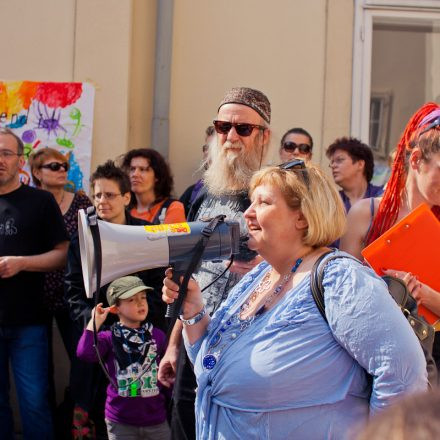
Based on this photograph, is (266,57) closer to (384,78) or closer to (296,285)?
(384,78)

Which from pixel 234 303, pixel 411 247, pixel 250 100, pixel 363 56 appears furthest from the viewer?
pixel 363 56

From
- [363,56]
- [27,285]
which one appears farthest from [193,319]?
[363,56]

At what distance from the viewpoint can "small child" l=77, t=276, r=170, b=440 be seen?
3.99 meters

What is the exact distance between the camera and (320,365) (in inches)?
82.7

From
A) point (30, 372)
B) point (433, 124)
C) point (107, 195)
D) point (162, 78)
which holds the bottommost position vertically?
point (30, 372)

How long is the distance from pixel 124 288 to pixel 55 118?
2.19 m

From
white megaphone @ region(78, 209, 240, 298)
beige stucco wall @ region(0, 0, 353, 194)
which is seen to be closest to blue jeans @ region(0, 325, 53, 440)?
beige stucco wall @ region(0, 0, 353, 194)

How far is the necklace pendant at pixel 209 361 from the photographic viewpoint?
233cm

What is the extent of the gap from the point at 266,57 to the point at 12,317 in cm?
288

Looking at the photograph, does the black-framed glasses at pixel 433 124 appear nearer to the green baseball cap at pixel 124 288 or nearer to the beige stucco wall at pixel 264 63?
the green baseball cap at pixel 124 288

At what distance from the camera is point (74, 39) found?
5.79 meters

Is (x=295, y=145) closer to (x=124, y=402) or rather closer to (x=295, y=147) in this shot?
(x=295, y=147)

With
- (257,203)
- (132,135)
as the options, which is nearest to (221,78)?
(132,135)

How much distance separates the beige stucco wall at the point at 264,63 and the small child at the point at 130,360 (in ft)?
6.88
